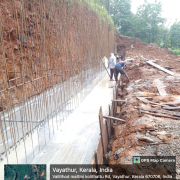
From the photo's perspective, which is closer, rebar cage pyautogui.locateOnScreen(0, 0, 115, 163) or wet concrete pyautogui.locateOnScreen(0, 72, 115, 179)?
rebar cage pyautogui.locateOnScreen(0, 0, 115, 163)

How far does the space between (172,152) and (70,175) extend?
1702 millimetres

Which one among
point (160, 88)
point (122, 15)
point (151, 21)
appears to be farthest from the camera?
point (122, 15)

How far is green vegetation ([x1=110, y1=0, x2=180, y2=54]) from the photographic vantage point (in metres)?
26.9

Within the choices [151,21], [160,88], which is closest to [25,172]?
[160,88]

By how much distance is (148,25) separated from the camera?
90.1 ft

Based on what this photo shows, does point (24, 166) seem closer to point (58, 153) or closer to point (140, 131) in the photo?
point (58, 153)

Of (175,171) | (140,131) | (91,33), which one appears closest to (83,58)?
(91,33)

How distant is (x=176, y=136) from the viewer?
2955mm

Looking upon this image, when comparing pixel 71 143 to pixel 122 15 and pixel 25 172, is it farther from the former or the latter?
pixel 122 15

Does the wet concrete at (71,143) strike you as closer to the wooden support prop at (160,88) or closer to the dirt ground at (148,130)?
the dirt ground at (148,130)

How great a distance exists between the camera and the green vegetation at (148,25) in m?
26.9

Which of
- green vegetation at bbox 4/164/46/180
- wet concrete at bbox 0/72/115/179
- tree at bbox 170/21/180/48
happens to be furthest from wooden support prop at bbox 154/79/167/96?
tree at bbox 170/21/180/48

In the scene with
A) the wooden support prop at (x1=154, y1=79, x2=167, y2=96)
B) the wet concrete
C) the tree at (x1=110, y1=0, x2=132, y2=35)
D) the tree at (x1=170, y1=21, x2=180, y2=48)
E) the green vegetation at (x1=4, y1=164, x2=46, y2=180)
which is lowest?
the wet concrete

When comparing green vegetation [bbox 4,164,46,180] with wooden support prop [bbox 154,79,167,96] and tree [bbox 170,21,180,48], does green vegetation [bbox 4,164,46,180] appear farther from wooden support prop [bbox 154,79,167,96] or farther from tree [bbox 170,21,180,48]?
tree [bbox 170,21,180,48]
